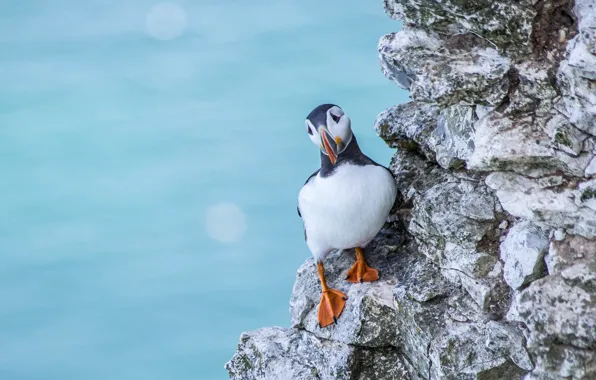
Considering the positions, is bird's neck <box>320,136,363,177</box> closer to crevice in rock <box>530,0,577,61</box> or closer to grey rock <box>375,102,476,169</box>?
grey rock <box>375,102,476,169</box>

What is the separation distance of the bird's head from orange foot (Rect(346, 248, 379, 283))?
741 millimetres

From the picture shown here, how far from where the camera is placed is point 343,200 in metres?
5.30

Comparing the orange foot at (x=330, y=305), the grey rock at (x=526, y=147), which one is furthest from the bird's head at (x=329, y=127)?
the orange foot at (x=330, y=305)

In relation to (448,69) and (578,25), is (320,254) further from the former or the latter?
(578,25)

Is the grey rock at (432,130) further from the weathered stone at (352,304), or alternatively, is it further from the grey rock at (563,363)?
the grey rock at (563,363)

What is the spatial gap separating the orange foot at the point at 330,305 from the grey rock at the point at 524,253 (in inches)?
44.4

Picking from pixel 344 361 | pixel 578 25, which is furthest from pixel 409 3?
pixel 344 361

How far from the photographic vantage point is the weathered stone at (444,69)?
4.42 m

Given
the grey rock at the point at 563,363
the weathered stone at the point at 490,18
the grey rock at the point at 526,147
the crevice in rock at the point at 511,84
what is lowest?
the grey rock at the point at 563,363

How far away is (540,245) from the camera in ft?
14.6

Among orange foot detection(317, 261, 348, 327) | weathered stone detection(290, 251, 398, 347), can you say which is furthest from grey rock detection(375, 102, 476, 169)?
orange foot detection(317, 261, 348, 327)

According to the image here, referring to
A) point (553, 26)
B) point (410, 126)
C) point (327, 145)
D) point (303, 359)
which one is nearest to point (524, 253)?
point (553, 26)

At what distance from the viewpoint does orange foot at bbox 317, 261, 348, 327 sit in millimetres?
5445

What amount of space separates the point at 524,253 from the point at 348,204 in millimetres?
1125
